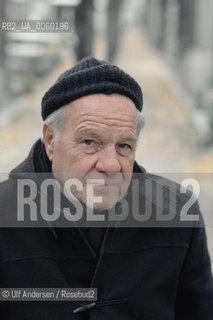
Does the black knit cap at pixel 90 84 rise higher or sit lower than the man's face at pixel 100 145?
higher

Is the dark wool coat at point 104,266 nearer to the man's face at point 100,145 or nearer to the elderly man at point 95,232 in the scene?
the elderly man at point 95,232

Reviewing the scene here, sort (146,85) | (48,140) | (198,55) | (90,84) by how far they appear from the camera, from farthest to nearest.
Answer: (146,85)
(198,55)
(48,140)
(90,84)

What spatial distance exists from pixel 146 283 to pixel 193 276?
0.17m

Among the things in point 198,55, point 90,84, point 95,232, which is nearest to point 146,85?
point 198,55

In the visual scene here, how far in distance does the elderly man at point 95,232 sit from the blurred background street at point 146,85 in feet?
5.92

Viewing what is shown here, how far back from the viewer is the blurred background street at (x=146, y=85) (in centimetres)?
779

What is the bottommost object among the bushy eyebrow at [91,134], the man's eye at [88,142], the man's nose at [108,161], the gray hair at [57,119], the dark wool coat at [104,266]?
the dark wool coat at [104,266]

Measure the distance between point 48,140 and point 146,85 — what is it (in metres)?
14.2

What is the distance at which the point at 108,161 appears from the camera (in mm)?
1684

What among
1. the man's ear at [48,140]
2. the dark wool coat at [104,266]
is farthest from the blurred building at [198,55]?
the man's ear at [48,140]

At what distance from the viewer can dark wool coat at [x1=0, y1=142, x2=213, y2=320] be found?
1776 mm

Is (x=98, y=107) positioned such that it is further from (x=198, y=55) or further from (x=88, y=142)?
(x=198, y=55)

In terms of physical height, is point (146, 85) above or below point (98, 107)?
above

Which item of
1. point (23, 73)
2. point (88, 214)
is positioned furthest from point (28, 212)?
point (23, 73)
